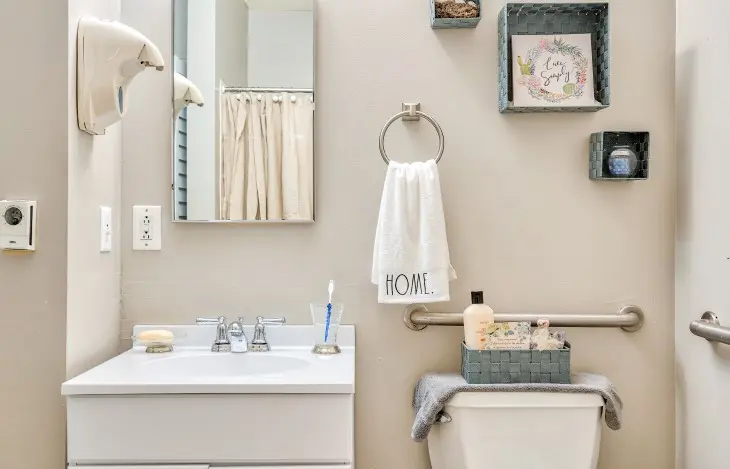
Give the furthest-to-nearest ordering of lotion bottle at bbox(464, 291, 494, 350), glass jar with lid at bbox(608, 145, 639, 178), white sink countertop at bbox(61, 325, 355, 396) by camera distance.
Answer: glass jar with lid at bbox(608, 145, 639, 178), lotion bottle at bbox(464, 291, 494, 350), white sink countertop at bbox(61, 325, 355, 396)

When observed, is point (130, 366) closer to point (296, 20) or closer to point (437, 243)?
point (437, 243)

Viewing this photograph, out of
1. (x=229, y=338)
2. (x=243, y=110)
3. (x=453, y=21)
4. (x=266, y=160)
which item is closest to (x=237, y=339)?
(x=229, y=338)

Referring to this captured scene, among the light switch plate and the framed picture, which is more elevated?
the framed picture

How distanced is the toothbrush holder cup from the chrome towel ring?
42 cm

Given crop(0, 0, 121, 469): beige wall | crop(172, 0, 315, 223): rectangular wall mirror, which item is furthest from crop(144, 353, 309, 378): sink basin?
crop(172, 0, 315, 223): rectangular wall mirror

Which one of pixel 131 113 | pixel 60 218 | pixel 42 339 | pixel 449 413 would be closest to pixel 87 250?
pixel 60 218

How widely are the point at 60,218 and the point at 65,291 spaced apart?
0.16m

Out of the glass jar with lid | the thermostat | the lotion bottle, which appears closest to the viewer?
the thermostat

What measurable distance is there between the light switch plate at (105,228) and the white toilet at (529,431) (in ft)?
3.14

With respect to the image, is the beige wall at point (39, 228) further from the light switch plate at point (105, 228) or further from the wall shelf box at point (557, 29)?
the wall shelf box at point (557, 29)

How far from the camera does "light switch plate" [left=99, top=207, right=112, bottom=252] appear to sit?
1.51 metres

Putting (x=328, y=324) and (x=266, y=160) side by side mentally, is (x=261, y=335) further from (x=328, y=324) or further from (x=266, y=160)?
(x=266, y=160)

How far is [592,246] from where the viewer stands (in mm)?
1632

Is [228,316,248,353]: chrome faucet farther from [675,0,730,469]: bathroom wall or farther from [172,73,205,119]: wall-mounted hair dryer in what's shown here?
[675,0,730,469]: bathroom wall
